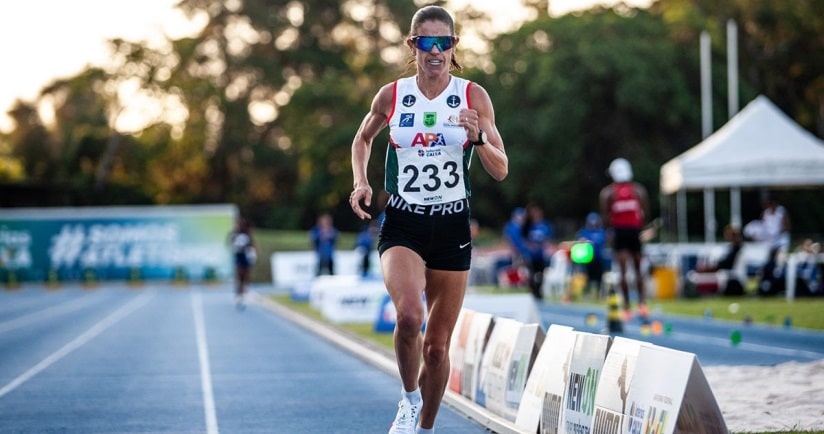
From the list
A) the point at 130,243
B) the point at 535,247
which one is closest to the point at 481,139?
the point at 535,247

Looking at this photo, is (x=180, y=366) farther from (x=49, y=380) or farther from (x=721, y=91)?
(x=721, y=91)

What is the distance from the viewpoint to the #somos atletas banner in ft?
162

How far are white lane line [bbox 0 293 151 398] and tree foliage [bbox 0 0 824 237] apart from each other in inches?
1067

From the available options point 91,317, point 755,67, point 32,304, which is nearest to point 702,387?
point 91,317

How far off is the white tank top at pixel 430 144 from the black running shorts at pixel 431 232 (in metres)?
0.06

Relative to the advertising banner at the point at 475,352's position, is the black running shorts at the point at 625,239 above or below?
above

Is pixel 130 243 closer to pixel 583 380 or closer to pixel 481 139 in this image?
pixel 583 380

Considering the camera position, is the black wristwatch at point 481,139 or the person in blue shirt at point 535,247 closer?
the black wristwatch at point 481,139

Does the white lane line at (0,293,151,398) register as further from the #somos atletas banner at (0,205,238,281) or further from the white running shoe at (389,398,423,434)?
the #somos atletas banner at (0,205,238,281)

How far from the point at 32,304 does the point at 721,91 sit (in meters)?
31.4

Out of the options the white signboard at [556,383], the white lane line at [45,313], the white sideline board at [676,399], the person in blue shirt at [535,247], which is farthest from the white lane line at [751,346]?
the white lane line at [45,313]

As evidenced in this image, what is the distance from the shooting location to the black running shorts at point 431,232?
7.34m

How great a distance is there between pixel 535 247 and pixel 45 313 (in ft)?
35.4

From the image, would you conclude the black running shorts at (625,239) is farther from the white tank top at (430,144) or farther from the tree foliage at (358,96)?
the tree foliage at (358,96)
